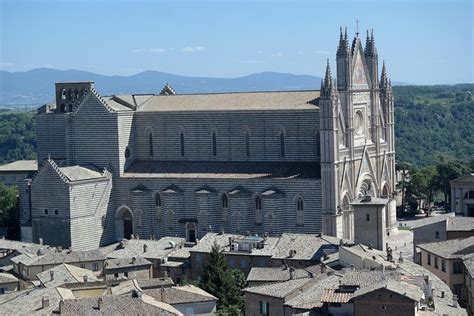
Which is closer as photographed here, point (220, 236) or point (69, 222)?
point (220, 236)

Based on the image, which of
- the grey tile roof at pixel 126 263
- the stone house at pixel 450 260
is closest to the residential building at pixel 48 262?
the grey tile roof at pixel 126 263

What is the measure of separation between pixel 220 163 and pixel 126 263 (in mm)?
17059

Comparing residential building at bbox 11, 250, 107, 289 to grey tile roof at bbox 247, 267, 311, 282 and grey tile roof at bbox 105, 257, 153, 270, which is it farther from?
grey tile roof at bbox 247, 267, 311, 282

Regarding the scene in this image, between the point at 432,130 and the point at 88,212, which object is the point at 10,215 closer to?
the point at 88,212

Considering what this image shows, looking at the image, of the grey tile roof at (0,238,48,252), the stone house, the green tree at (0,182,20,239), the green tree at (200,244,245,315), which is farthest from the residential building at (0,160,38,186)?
the stone house

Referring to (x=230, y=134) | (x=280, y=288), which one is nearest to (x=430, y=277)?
(x=280, y=288)

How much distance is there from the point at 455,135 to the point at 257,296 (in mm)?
117914

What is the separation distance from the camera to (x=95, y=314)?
39.8 metres

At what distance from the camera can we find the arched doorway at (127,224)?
72.7 m

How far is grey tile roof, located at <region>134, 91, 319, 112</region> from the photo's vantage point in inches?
2761

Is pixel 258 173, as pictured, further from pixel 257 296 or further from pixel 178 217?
pixel 257 296

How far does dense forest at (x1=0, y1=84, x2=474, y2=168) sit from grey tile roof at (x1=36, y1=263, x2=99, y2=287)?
8163 cm

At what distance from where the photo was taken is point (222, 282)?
49906 millimetres

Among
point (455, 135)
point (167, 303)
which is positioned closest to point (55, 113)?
point (167, 303)
